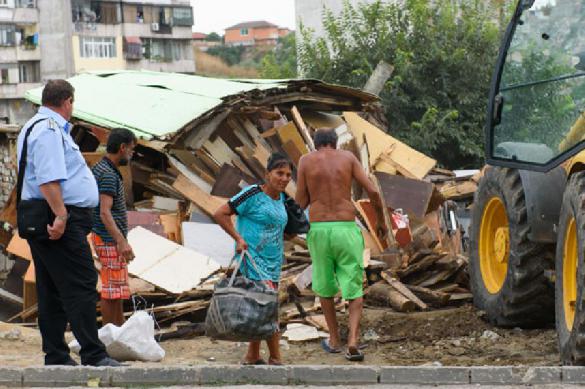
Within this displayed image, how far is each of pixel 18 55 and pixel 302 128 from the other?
51139 millimetres

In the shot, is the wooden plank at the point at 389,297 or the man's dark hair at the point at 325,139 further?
the wooden plank at the point at 389,297

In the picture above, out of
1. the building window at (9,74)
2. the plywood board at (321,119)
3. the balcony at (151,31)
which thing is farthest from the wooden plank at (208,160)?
the balcony at (151,31)

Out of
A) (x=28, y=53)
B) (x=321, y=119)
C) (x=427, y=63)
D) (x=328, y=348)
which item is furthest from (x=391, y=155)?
(x=28, y=53)

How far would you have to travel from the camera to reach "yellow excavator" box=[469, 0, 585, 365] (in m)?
8.72

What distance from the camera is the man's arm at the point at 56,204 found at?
7000mm

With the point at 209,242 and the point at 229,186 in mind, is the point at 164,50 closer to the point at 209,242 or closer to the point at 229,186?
the point at 229,186

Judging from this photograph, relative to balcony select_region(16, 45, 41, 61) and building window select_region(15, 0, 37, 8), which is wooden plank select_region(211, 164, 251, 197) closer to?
balcony select_region(16, 45, 41, 61)

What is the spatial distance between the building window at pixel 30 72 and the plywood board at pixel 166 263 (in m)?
53.8

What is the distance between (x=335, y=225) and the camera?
8977 mm

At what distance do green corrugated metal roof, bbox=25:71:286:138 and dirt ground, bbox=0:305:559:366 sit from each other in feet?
14.7

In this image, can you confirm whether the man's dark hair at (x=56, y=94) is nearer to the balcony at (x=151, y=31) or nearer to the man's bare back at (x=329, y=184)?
the man's bare back at (x=329, y=184)

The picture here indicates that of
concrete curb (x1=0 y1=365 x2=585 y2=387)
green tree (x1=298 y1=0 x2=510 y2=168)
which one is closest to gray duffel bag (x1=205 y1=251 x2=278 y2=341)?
concrete curb (x1=0 y1=365 x2=585 y2=387)

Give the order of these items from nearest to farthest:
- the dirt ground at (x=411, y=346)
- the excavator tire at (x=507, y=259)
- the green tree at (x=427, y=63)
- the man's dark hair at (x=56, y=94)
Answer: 1. the man's dark hair at (x=56, y=94)
2. the dirt ground at (x=411, y=346)
3. the excavator tire at (x=507, y=259)
4. the green tree at (x=427, y=63)

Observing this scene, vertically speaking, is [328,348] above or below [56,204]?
below
